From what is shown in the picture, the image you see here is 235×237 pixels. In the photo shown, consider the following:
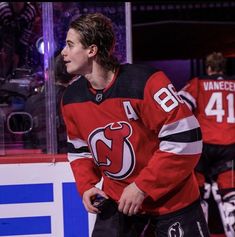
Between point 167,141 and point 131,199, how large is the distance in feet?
0.83

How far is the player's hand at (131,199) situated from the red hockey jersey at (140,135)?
0.9 inches

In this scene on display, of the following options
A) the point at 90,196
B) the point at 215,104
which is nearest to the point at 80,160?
the point at 90,196

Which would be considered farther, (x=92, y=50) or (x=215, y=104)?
(x=215, y=104)

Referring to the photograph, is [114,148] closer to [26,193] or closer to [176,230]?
[176,230]

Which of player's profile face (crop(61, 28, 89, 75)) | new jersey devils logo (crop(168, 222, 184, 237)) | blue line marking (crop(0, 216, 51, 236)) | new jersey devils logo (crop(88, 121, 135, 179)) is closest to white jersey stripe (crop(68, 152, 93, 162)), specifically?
new jersey devils logo (crop(88, 121, 135, 179))

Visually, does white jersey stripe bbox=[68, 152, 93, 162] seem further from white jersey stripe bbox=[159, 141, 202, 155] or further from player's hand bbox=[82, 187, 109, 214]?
white jersey stripe bbox=[159, 141, 202, 155]

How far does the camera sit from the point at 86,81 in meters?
2.65

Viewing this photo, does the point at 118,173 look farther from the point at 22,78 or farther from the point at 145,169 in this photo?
the point at 22,78

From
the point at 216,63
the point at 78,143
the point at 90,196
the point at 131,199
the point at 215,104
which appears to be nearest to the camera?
the point at 131,199

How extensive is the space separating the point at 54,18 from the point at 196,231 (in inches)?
66.2

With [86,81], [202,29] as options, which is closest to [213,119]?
[86,81]

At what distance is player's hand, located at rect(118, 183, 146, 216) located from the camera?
92.2 inches

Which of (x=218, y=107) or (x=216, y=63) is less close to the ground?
(x=216, y=63)

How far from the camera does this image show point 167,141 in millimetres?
2363
